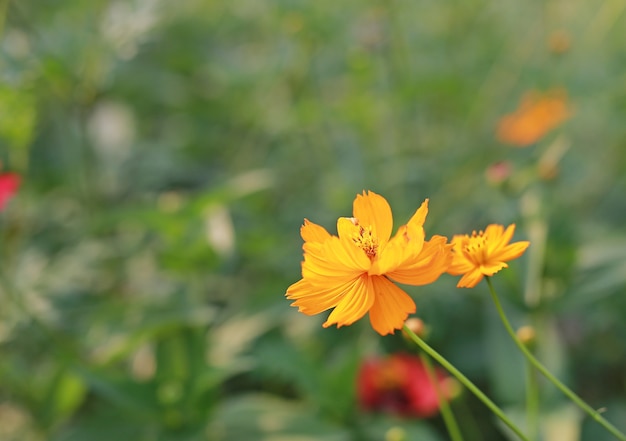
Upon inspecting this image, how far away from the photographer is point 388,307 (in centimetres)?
45

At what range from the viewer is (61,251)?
1.31 meters

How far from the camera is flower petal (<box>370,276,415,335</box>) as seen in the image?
442 mm

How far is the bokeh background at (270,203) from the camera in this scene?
0.99 metres

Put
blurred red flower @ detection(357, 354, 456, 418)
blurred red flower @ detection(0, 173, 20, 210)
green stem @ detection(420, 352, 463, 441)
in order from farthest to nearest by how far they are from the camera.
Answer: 1. blurred red flower @ detection(357, 354, 456, 418)
2. blurred red flower @ detection(0, 173, 20, 210)
3. green stem @ detection(420, 352, 463, 441)

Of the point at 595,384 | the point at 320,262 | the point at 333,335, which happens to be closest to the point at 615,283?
the point at 595,384

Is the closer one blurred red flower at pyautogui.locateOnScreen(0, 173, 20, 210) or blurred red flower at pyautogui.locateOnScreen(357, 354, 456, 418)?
blurred red flower at pyautogui.locateOnScreen(0, 173, 20, 210)

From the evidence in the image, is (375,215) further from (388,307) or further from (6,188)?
(6,188)

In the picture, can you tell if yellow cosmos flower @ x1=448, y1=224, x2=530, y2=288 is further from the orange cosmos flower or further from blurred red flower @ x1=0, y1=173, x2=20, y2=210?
the orange cosmos flower

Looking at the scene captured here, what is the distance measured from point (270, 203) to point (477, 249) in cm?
104

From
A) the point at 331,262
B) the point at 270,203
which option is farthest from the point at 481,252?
the point at 270,203

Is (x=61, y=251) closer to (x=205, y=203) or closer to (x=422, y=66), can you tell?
(x=205, y=203)

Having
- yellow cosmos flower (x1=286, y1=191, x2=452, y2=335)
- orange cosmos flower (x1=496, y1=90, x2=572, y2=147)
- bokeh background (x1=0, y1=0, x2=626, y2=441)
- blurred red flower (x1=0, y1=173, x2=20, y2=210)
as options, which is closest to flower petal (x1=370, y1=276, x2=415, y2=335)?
yellow cosmos flower (x1=286, y1=191, x2=452, y2=335)

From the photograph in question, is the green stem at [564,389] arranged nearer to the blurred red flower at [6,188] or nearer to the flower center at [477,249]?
the flower center at [477,249]

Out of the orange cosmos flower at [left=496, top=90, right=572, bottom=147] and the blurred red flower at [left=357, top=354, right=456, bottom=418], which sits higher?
the orange cosmos flower at [left=496, top=90, right=572, bottom=147]
